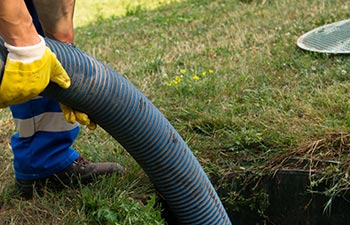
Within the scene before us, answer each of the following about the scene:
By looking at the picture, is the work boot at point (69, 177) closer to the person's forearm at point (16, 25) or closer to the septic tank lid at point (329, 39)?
the person's forearm at point (16, 25)

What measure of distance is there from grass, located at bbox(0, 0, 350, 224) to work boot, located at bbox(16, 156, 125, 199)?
0.07 metres

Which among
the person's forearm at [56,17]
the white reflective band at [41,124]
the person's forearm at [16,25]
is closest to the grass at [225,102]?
the white reflective band at [41,124]

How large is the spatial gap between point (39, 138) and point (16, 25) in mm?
859

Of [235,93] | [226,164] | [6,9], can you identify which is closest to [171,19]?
[235,93]

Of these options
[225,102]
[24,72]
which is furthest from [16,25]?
[225,102]

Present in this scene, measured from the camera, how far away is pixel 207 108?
346 centimetres

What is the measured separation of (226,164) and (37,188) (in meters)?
0.87

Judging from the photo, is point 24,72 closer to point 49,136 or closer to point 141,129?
point 141,129

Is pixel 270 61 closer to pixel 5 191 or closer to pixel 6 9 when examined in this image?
pixel 5 191

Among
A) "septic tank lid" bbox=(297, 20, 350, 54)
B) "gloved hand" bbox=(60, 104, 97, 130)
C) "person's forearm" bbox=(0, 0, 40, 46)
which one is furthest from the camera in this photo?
"septic tank lid" bbox=(297, 20, 350, 54)

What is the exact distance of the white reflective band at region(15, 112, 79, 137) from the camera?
273 cm

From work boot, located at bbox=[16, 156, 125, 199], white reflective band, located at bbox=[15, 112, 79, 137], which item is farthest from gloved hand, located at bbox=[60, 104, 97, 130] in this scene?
work boot, located at bbox=[16, 156, 125, 199]

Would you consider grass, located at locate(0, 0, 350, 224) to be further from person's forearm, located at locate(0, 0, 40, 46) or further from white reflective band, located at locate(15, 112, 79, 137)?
person's forearm, located at locate(0, 0, 40, 46)

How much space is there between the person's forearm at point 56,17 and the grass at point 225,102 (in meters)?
0.65
